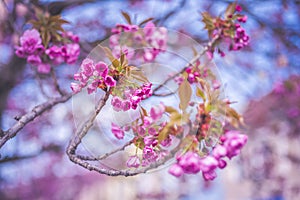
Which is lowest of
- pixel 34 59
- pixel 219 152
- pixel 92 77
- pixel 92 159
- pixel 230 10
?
pixel 92 159

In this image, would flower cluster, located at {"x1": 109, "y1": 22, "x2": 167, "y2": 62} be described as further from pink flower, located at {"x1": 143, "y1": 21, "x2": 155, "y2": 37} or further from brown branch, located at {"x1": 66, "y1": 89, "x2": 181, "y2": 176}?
brown branch, located at {"x1": 66, "y1": 89, "x2": 181, "y2": 176}

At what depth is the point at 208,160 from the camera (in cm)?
108

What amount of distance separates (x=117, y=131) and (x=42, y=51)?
806 millimetres

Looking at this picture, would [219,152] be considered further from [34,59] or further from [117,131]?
[34,59]

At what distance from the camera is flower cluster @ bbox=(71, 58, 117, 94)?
1060mm

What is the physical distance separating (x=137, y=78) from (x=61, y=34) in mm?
925

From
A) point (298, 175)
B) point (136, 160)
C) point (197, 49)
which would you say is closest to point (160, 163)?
point (136, 160)

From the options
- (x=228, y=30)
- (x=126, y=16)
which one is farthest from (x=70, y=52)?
(x=228, y=30)

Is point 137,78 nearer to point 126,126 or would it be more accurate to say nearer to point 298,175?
point 126,126

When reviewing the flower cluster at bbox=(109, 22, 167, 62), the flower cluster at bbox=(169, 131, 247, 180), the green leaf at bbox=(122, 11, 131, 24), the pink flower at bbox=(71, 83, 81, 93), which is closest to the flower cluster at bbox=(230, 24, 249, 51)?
the flower cluster at bbox=(109, 22, 167, 62)

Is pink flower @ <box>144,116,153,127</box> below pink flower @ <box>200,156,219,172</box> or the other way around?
the other way around

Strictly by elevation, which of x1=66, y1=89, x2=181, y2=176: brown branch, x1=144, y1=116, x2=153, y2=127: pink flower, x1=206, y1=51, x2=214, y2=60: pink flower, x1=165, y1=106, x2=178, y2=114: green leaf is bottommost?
x1=66, y1=89, x2=181, y2=176: brown branch

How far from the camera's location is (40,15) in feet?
5.95

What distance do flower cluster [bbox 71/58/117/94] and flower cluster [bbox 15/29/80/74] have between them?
70 centimetres
